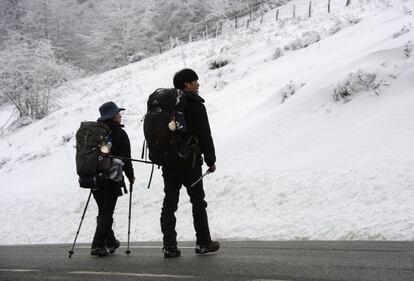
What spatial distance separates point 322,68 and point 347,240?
8.55m

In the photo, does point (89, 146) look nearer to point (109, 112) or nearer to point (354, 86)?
point (109, 112)

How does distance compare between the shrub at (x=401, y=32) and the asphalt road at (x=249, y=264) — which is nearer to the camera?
the asphalt road at (x=249, y=264)

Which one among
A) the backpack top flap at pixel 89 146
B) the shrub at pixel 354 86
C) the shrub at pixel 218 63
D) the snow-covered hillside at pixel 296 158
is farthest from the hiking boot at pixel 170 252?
the shrub at pixel 218 63

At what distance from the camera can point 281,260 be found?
5.56 meters

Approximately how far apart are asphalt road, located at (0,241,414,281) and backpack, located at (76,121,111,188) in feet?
3.47

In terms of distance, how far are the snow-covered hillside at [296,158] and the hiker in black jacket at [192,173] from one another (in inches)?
104

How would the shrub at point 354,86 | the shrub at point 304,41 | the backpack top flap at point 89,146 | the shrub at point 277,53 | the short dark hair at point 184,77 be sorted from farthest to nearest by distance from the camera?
the shrub at point 277,53, the shrub at point 304,41, the shrub at point 354,86, the backpack top flap at point 89,146, the short dark hair at point 184,77

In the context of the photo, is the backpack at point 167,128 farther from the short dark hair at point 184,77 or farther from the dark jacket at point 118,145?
the dark jacket at point 118,145

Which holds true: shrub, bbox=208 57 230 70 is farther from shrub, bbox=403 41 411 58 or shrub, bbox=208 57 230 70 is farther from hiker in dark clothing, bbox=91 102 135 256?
hiker in dark clothing, bbox=91 102 135 256

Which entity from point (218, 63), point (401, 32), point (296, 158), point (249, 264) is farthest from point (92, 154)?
point (218, 63)

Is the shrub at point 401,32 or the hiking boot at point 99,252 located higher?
the shrub at point 401,32

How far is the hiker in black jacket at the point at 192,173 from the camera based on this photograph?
5.71 m

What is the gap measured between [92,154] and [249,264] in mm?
2386

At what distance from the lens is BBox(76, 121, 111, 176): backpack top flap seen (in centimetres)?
628
